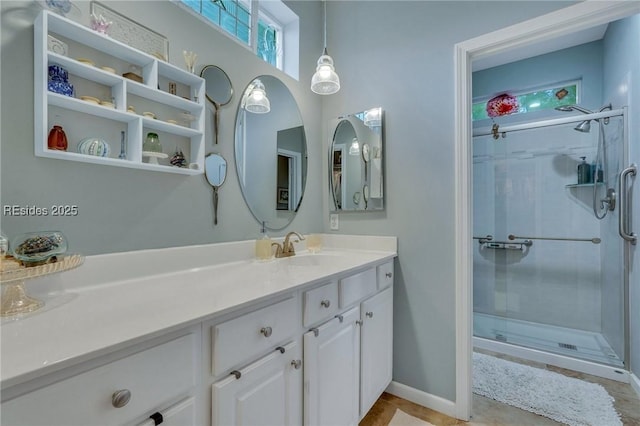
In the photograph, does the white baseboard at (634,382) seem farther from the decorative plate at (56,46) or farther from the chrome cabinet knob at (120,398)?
the decorative plate at (56,46)

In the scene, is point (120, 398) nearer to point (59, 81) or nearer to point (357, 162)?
point (59, 81)

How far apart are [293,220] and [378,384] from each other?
1108mm

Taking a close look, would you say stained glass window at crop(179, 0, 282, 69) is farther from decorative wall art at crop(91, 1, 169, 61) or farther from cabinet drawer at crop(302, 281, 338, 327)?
cabinet drawer at crop(302, 281, 338, 327)

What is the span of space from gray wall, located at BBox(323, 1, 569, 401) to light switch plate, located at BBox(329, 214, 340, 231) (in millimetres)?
150

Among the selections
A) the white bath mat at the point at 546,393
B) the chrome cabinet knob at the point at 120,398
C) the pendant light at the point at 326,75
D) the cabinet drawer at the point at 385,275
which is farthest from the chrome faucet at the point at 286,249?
the white bath mat at the point at 546,393

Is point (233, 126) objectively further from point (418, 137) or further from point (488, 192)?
point (488, 192)

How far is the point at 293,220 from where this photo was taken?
1941mm

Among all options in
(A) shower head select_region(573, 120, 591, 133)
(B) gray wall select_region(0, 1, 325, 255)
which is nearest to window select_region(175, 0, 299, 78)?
(B) gray wall select_region(0, 1, 325, 255)

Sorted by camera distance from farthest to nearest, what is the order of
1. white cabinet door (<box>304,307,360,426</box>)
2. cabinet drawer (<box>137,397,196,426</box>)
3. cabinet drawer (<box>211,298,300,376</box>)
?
1. white cabinet door (<box>304,307,360,426</box>)
2. cabinet drawer (<box>211,298,300,376</box>)
3. cabinet drawer (<box>137,397,196,426</box>)

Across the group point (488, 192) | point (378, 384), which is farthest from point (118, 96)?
point (488, 192)

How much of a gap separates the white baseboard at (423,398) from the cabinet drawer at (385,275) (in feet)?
2.23

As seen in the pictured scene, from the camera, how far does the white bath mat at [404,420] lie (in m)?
1.57

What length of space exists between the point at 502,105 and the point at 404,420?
3018 mm

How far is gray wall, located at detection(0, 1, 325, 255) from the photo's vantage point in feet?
2.87
